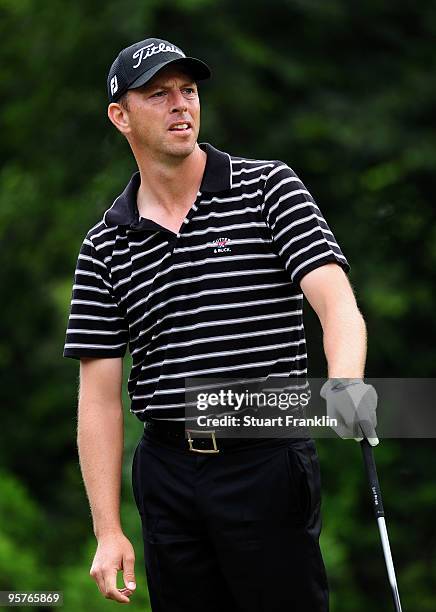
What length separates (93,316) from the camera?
3.40 meters

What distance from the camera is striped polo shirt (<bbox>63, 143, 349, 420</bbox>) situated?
3.17 metres

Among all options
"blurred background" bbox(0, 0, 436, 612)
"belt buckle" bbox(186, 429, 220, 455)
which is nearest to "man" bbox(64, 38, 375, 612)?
"belt buckle" bbox(186, 429, 220, 455)

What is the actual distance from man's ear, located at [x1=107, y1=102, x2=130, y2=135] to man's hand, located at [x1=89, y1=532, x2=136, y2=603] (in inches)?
42.3

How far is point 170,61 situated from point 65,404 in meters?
7.05

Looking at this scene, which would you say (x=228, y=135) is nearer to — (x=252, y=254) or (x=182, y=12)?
(x=182, y=12)

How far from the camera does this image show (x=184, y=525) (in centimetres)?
321

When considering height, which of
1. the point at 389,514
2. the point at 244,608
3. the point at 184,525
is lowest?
the point at 389,514

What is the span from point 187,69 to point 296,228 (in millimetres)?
555

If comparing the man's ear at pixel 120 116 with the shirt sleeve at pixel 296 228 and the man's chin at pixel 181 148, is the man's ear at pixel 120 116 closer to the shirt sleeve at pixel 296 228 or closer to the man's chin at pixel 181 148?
the man's chin at pixel 181 148

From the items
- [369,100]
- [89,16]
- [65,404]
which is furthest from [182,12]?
[65,404]

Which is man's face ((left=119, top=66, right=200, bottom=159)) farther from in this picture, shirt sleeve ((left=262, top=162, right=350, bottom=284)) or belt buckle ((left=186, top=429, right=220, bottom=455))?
belt buckle ((left=186, top=429, right=220, bottom=455))

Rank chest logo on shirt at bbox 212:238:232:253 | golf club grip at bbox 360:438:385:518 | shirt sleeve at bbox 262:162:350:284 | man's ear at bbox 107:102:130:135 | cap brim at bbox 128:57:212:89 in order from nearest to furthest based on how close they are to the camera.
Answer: golf club grip at bbox 360:438:385:518 < shirt sleeve at bbox 262:162:350:284 < chest logo on shirt at bbox 212:238:232:253 < cap brim at bbox 128:57:212:89 < man's ear at bbox 107:102:130:135

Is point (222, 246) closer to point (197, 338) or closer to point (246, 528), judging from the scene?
point (197, 338)

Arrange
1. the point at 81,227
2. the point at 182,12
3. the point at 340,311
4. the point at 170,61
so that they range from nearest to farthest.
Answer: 1. the point at 340,311
2. the point at 170,61
3. the point at 182,12
4. the point at 81,227
